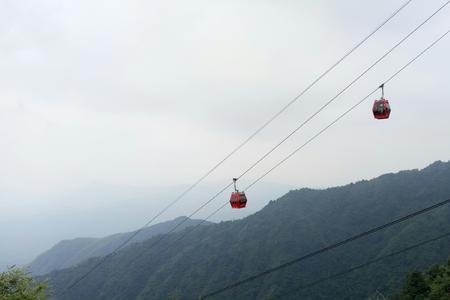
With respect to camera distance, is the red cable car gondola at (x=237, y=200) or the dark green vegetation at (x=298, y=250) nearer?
the red cable car gondola at (x=237, y=200)

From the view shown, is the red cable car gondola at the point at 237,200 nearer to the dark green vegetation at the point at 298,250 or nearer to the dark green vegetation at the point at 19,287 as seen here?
the dark green vegetation at the point at 19,287

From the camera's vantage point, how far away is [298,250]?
13750 cm

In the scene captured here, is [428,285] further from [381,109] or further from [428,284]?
[381,109]

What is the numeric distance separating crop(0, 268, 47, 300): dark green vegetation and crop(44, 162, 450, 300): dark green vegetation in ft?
312

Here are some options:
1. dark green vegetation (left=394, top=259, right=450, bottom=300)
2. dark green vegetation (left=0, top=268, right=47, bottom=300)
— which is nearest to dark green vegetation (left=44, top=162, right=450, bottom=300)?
dark green vegetation (left=394, top=259, right=450, bottom=300)

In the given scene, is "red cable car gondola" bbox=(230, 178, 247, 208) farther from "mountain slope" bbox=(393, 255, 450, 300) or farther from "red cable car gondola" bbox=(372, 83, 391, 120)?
"mountain slope" bbox=(393, 255, 450, 300)

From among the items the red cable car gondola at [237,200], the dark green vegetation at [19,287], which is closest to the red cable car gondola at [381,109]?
the red cable car gondola at [237,200]

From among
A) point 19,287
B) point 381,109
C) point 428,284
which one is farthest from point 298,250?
point 381,109

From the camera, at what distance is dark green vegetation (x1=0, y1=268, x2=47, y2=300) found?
843 inches

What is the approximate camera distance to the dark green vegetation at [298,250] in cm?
11250

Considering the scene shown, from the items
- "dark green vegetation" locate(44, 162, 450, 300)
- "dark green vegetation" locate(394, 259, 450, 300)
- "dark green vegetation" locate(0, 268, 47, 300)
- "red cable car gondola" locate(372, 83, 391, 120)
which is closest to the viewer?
"red cable car gondola" locate(372, 83, 391, 120)

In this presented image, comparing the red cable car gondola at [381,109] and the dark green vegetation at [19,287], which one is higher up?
the red cable car gondola at [381,109]

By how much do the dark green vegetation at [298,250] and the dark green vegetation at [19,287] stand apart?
95225 millimetres

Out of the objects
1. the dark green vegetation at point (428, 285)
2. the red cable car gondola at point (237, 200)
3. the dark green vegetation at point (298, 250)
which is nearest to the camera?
the red cable car gondola at point (237, 200)
